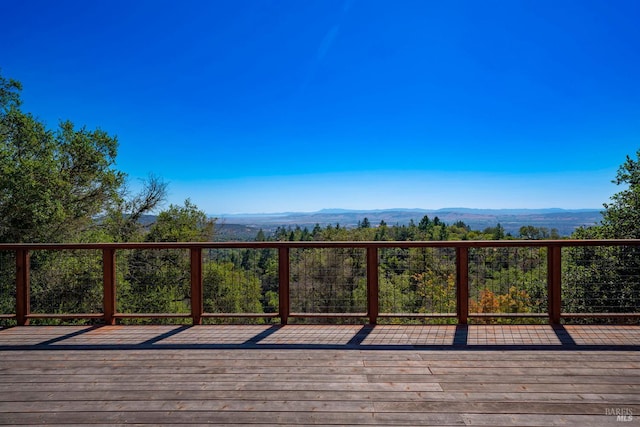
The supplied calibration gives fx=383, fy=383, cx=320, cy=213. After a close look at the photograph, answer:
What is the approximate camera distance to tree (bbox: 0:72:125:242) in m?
9.81

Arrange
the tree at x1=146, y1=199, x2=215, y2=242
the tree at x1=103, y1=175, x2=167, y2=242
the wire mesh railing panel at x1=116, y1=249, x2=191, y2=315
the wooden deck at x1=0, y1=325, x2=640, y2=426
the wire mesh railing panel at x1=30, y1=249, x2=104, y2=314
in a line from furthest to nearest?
the tree at x1=146, y1=199, x2=215, y2=242 → the tree at x1=103, y1=175, x2=167, y2=242 → the wire mesh railing panel at x1=116, y1=249, x2=191, y2=315 → the wire mesh railing panel at x1=30, y1=249, x2=104, y2=314 → the wooden deck at x1=0, y1=325, x2=640, y2=426

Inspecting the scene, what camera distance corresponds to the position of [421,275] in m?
5.32

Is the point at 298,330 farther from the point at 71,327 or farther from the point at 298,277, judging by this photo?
the point at 71,327

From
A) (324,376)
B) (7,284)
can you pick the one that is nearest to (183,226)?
(7,284)

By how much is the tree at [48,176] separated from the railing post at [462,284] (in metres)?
10.3

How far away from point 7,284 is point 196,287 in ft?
22.1

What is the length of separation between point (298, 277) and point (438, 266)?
1.83m

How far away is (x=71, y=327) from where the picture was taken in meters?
4.26

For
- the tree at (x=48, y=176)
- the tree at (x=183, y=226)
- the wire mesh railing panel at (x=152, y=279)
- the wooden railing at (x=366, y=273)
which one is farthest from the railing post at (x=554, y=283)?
the tree at (x=183, y=226)

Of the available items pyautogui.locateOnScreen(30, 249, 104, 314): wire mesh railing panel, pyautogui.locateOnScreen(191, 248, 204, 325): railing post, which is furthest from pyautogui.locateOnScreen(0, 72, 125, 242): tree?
pyautogui.locateOnScreen(191, 248, 204, 325): railing post

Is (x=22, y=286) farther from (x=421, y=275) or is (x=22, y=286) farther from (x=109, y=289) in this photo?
(x=421, y=275)

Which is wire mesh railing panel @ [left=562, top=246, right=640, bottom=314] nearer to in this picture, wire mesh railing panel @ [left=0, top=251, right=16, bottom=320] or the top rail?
the top rail

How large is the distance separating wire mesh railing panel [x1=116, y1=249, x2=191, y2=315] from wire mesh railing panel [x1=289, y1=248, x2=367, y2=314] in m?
8.63

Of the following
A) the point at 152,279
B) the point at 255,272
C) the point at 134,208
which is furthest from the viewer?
the point at 134,208
